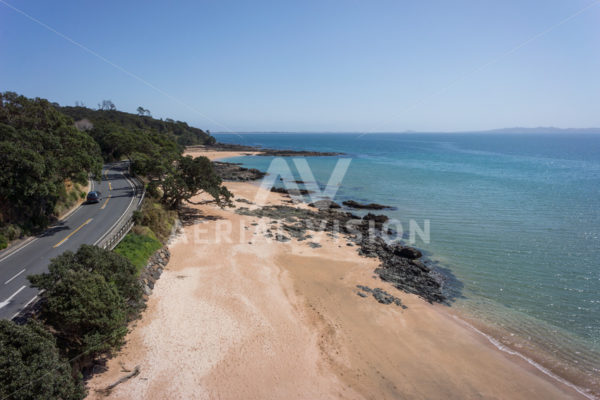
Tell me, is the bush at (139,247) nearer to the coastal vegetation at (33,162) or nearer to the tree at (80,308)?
the tree at (80,308)

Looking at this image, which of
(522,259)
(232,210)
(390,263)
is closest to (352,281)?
(390,263)

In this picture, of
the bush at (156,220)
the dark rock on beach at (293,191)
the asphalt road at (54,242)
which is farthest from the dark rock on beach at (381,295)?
the dark rock on beach at (293,191)

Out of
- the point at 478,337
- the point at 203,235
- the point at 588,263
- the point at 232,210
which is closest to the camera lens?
the point at 478,337

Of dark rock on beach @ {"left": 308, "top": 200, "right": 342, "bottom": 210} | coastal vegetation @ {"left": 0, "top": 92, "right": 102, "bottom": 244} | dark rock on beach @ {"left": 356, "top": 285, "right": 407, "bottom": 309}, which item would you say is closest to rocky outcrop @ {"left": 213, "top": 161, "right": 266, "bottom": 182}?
dark rock on beach @ {"left": 308, "top": 200, "right": 342, "bottom": 210}

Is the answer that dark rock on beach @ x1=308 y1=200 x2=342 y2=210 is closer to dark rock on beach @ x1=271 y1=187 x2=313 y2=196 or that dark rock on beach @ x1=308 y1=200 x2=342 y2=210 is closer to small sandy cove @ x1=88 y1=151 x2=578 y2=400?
dark rock on beach @ x1=271 y1=187 x2=313 y2=196

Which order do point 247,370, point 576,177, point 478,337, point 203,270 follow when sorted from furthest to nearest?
point 576,177 < point 203,270 < point 478,337 < point 247,370

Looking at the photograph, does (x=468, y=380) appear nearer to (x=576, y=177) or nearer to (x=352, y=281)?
(x=352, y=281)
